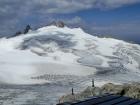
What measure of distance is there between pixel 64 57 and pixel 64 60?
270cm

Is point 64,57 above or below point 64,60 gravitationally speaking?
above

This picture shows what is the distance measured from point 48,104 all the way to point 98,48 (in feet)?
199

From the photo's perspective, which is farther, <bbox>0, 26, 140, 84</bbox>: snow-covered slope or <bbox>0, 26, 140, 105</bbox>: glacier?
<bbox>0, 26, 140, 84</bbox>: snow-covered slope

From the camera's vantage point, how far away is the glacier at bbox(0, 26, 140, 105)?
65938mm

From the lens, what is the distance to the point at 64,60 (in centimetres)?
8869

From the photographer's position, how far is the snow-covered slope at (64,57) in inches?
2845

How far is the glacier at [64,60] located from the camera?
65938 millimetres

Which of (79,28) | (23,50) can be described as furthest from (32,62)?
(79,28)

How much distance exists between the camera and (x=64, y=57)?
9131 cm

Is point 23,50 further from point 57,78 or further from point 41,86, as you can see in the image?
point 41,86

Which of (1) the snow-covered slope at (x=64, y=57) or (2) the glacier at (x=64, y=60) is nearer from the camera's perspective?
(2) the glacier at (x=64, y=60)

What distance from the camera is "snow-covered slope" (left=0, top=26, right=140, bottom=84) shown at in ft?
237

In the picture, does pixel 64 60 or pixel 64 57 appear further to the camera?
pixel 64 57

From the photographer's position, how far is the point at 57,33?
382 feet
